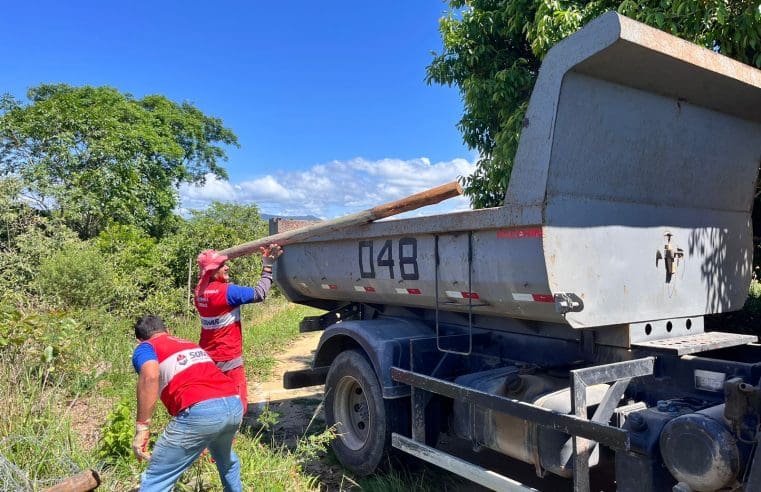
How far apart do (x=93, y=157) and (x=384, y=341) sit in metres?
18.7

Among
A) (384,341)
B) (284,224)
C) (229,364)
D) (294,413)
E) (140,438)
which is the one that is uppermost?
(284,224)

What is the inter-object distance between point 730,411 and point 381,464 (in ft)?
9.32

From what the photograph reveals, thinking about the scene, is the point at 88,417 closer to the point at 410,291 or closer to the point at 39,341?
the point at 39,341

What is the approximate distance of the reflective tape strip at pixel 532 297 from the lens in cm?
335

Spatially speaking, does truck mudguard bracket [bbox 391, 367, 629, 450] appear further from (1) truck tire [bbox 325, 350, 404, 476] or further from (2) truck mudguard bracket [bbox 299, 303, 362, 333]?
(2) truck mudguard bracket [bbox 299, 303, 362, 333]

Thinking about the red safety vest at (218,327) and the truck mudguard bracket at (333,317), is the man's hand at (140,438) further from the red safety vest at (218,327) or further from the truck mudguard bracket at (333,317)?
the truck mudguard bracket at (333,317)

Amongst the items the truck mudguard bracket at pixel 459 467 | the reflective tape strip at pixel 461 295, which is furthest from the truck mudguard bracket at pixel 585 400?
the reflective tape strip at pixel 461 295

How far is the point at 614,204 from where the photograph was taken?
3.57m

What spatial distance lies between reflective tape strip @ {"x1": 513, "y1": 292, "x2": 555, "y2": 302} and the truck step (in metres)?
0.68

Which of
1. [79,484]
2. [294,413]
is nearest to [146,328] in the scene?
[79,484]

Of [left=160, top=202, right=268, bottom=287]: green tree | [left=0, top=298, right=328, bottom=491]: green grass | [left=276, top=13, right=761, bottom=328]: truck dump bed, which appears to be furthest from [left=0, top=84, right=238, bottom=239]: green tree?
[left=276, top=13, right=761, bottom=328]: truck dump bed

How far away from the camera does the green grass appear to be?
4312mm

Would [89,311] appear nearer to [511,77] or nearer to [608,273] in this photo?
[511,77]

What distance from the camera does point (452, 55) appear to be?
830 cm
